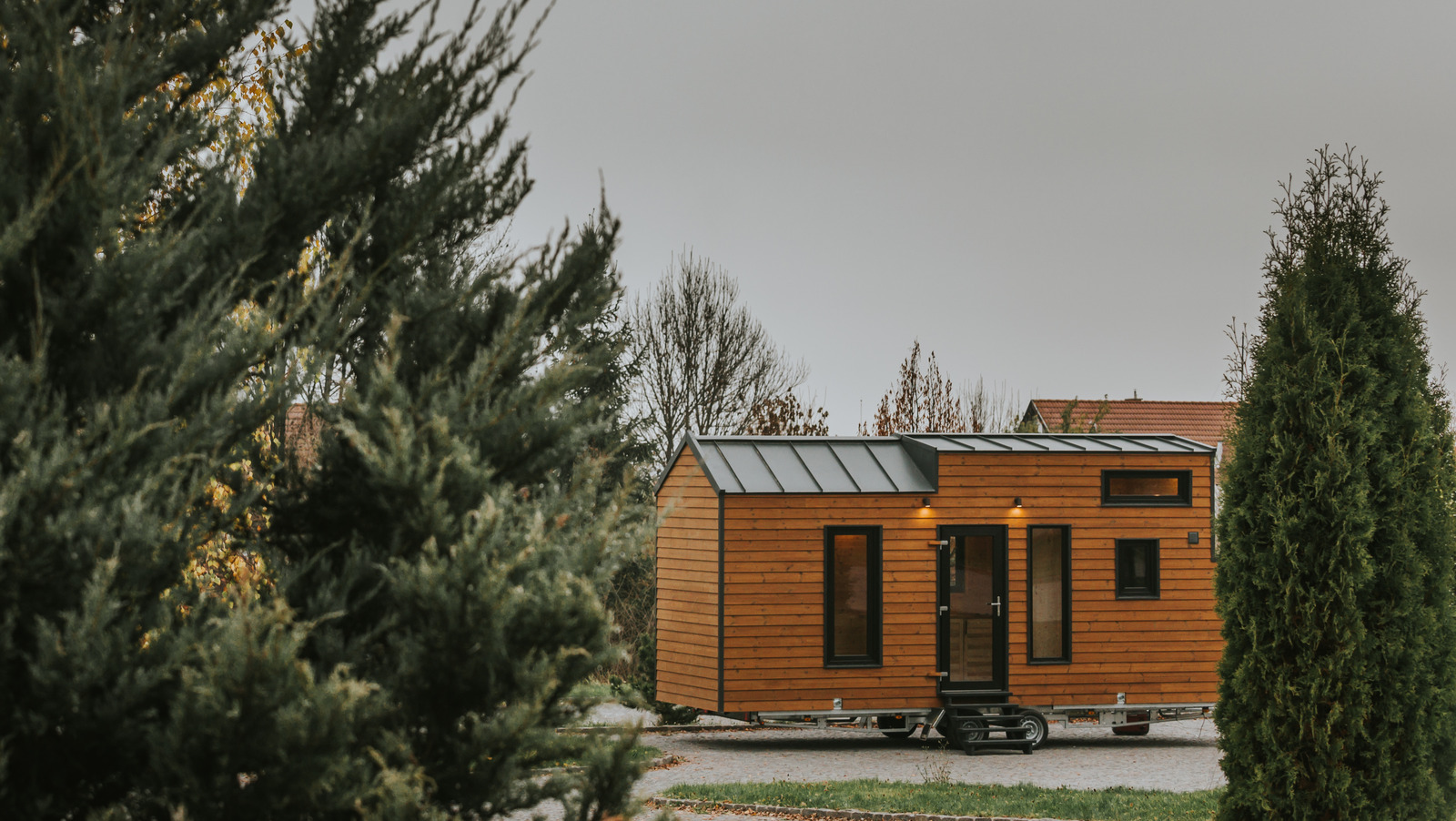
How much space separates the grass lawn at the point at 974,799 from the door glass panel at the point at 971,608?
9.64 feet

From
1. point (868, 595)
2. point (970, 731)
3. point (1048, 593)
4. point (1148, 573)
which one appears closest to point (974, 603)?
point (1048, 593)

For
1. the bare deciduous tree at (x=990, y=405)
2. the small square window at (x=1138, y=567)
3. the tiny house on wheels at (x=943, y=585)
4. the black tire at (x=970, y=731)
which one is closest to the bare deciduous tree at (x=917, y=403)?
the bare deciduous tree at (x=990, y=405)

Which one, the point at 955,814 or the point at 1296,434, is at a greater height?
the point at 1296,434

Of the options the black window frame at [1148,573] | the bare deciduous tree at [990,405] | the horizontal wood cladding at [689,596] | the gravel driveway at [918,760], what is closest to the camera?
the gravel driveway at [918,760]

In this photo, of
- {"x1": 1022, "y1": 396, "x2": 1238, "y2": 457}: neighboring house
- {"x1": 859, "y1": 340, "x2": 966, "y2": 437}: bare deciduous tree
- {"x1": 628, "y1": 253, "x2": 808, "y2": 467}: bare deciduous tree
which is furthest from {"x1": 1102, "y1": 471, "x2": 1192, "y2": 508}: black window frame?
{"x1": 1022, "y1": 396, "x2": 1238, "y2": 457}: neighboring house

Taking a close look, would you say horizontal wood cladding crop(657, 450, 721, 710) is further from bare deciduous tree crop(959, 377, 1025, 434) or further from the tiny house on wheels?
bare deciduous tree crop(959, 377, 1025, 434)

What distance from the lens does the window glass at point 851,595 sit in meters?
13.3

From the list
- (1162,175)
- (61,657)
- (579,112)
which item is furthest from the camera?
(1162,175)

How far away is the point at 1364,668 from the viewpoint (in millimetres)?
6406

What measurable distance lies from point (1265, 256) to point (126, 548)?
620cm

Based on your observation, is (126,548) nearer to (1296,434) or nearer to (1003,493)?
(1296,434)

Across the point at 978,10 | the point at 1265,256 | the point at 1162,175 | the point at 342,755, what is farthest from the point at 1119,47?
the point at 342,755

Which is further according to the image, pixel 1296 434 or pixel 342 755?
pixel 1296 434

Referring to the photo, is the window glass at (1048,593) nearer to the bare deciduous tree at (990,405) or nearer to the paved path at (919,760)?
the paved path at (919,760)
